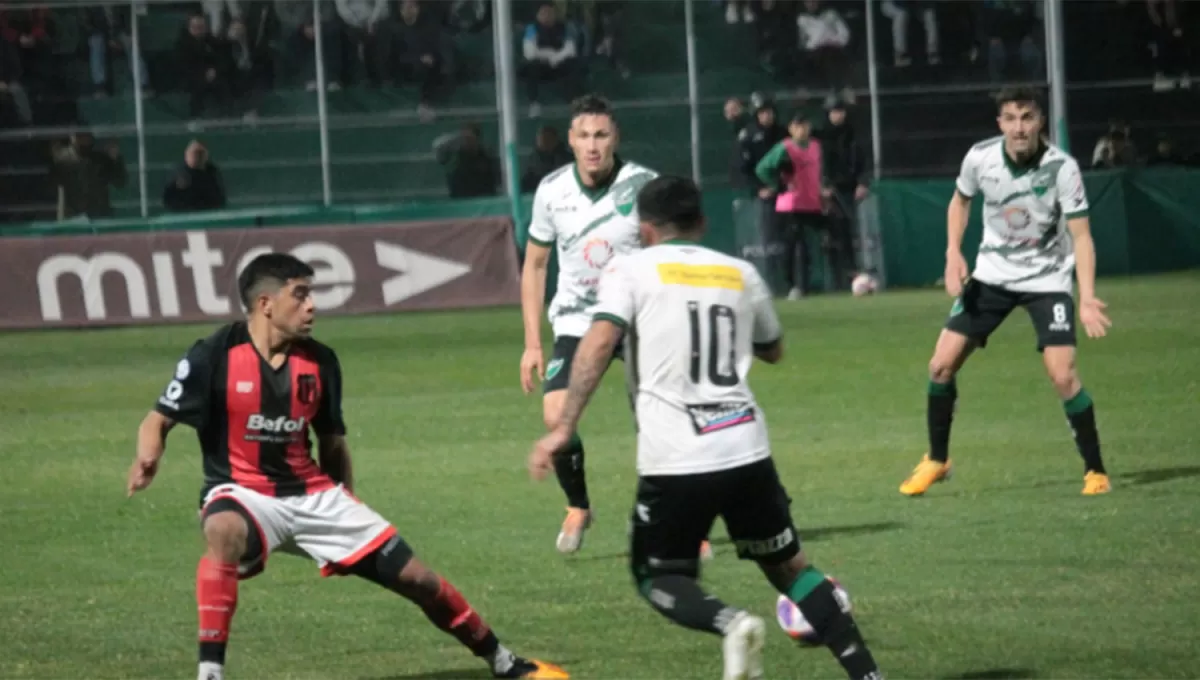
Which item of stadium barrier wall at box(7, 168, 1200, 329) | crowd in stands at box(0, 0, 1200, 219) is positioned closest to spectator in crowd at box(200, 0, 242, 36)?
crowd in stands at box(0, 0, 1200, 219)

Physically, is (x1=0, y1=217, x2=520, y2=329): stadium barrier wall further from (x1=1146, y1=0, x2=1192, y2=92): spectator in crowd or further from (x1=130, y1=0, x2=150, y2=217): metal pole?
(x1=1146, y1=0, x2=1192, y2=92): spectator in crowd

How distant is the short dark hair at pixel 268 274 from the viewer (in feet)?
23.2

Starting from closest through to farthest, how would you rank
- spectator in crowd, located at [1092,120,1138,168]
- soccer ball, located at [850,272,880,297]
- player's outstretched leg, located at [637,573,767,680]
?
player's outstretched leg, located at [637,573,767,680] → soccer ball, located at [850,272,880,297] → spectator in crowd, located at [1092,120,1138,168]

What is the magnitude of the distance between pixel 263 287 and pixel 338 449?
2.20 ft

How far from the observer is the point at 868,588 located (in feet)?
29.2

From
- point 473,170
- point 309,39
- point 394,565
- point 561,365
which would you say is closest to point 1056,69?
point 473,170

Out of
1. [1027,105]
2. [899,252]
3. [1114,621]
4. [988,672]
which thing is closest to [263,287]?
[988,672]

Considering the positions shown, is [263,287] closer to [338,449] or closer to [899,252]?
[338,449]

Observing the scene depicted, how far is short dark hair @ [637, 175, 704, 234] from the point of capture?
262 inches

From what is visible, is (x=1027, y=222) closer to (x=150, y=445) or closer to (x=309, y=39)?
(x=150, y=445)

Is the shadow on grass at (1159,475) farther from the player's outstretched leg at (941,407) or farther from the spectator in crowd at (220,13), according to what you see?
the spectator in crowd at (220,13)

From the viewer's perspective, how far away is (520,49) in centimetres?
2906

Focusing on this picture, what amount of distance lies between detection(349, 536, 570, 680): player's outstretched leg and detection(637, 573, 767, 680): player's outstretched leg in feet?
2.34

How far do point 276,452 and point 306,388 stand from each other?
247 millimetres
